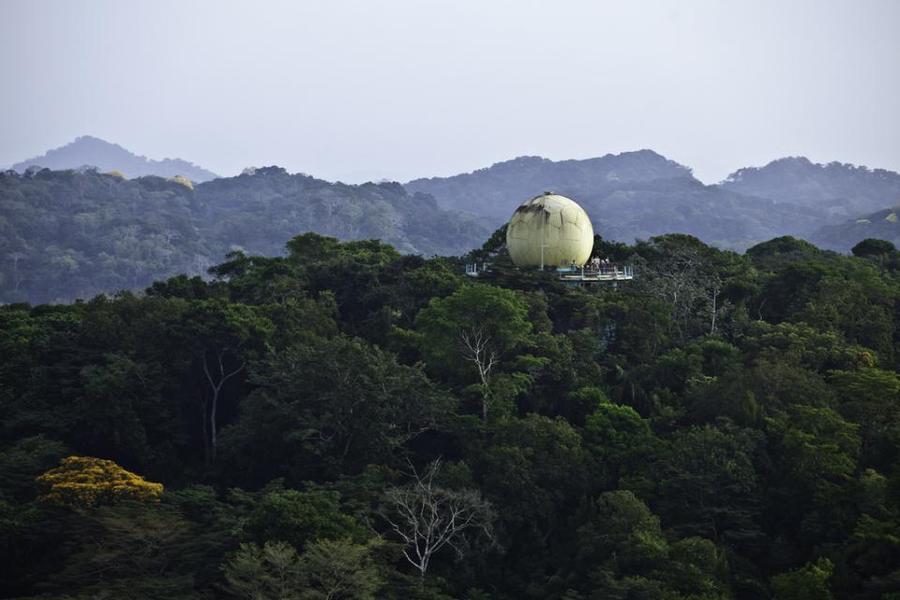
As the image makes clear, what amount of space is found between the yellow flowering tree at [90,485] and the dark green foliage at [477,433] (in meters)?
0.51

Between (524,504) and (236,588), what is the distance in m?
8.77

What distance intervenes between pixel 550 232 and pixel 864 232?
167m

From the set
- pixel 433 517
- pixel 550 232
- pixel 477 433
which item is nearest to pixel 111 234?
pixel 550 232

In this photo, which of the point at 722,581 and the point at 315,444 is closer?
the point at 722,581

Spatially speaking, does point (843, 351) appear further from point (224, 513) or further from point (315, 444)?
point (224, 513)

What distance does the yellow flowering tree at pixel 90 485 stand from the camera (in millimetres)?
26906

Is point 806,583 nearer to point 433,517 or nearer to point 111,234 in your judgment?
point 433,517

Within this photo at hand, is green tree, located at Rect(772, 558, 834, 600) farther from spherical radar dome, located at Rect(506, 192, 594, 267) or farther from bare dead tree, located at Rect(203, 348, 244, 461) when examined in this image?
spherical radar dome, located at Rect(506, 192, 594, 267)

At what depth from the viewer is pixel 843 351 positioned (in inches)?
1286

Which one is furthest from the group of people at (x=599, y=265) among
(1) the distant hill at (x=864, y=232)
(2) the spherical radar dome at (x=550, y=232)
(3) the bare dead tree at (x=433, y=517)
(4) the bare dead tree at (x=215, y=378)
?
(1) the distant hill at (x=864, y=232)

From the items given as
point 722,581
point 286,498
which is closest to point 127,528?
point 286,498

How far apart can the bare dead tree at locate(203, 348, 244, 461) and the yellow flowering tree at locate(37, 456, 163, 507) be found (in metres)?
6.06

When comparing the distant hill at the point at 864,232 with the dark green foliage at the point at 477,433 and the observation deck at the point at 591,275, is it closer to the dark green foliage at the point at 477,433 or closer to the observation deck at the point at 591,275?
the observation deck at the point at 591,275

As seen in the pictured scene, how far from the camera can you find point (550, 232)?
42.5m
